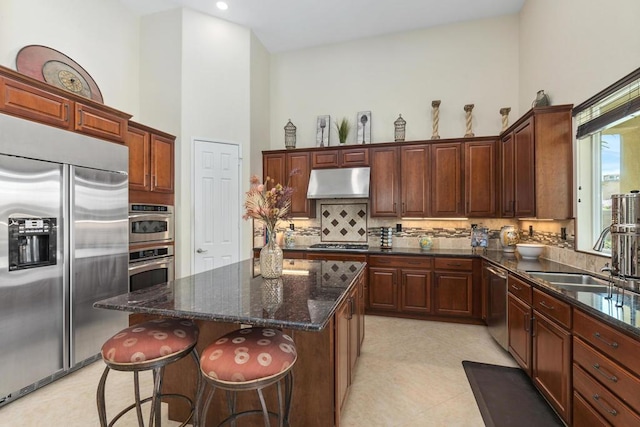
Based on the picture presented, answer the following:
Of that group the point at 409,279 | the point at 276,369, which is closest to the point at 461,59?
the point at 409,279

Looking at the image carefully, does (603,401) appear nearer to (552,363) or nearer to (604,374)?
(604,374)

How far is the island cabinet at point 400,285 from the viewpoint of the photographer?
397 centimetres

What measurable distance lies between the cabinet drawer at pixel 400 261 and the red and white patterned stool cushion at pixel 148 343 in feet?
9.49

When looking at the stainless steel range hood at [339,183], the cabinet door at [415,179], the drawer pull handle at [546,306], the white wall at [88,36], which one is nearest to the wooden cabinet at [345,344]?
the drawer pull handle at [546,306]

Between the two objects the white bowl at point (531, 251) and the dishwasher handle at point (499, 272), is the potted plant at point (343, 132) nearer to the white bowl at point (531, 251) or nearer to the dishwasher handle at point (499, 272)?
the dishwasher handle at point (499, 272)

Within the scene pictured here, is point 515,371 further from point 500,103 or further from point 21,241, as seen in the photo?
point 21,241

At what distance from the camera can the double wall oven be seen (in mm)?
3273

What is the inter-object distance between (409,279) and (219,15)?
177 inches

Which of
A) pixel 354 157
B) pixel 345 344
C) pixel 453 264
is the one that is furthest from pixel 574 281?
pixel 354 157

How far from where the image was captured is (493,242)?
4348 millimetres

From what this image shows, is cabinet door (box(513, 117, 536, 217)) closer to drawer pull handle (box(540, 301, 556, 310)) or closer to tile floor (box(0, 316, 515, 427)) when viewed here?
drawer pull handle (box(540, 301, 556, 310))

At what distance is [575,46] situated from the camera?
282 cm

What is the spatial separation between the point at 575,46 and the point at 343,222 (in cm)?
337

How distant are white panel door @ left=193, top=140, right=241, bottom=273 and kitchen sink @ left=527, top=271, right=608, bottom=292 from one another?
354 cm
